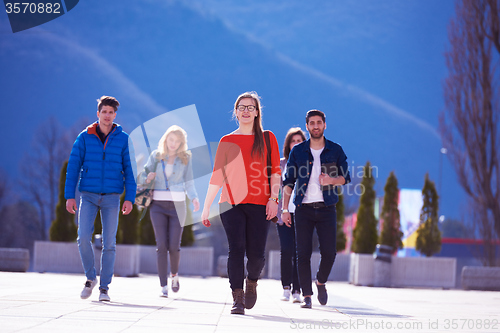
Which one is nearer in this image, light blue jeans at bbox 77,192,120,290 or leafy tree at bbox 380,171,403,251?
light blue jeans at bbox 77,192,120,290

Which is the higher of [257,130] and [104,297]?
[257,130]

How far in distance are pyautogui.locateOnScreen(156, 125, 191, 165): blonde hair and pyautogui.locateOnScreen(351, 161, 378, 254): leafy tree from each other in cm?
1098

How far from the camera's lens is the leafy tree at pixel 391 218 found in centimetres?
1825

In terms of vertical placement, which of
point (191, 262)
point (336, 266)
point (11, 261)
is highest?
point (11, 261)

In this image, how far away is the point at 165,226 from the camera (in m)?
7.88

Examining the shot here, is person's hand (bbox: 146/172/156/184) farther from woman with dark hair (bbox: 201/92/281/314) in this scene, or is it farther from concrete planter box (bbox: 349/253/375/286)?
concrete planter box (bbox: 349/253/375/286)

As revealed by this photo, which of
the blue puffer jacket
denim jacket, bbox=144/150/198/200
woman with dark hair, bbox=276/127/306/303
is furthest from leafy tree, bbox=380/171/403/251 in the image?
the blue puffer jacket

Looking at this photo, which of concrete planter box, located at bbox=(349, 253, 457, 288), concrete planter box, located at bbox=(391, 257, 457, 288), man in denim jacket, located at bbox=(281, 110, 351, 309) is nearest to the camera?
man in denim jacket, located at bbox=(281, 110, 351, 309)

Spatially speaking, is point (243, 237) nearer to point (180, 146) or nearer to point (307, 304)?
point (307, 304)

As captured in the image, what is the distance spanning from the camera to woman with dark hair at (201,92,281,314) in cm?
535

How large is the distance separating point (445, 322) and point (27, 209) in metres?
44.7

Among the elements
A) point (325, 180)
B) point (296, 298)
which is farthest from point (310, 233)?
point (296, 298)

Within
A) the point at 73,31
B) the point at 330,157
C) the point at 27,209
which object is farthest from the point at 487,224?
the point at 73,31

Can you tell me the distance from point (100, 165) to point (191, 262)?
14.0 metres
